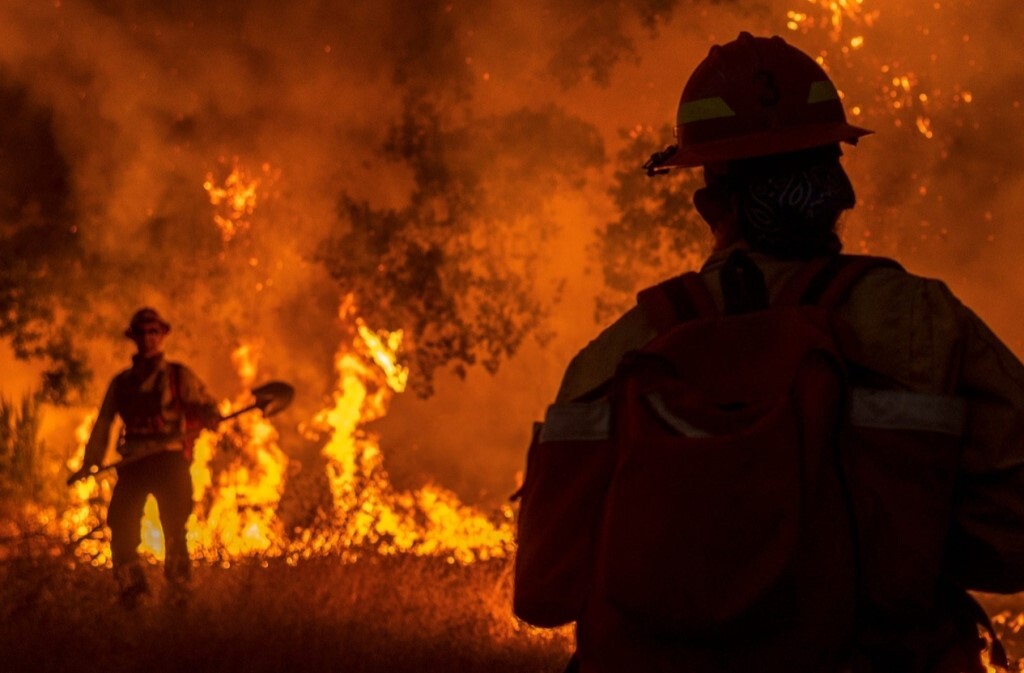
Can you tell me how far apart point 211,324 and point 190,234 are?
1012 millimetres

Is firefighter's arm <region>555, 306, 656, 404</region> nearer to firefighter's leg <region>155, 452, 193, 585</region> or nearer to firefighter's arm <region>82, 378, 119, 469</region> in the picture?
firefighter's leg <region>155, 452, 193, 585</region>

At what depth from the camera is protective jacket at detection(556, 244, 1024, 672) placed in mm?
1978

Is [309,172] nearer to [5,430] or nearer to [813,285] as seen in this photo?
[5,430]

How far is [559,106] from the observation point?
14.6 metres

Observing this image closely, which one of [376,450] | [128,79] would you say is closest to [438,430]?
[376,450]

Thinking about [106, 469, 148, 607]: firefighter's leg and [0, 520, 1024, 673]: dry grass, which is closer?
[0, 520, 1024, 673]: dry grass

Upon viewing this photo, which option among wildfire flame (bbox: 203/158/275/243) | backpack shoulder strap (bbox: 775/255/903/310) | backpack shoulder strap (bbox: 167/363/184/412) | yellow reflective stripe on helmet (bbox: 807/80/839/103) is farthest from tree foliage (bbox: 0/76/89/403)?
backpack shoulder strap (bbox: 775/255/903/310)

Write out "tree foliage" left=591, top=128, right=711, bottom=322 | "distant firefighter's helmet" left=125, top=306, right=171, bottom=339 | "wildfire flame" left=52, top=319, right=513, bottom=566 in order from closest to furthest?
1. "distant firefighter's helmet" left=125, top=306, right=171, bottom=339
2. "wildfire flame" left=52, top=319, right=513, bottom=566
3. "tree foliage" left=591, top=128, right=711, bottom=322

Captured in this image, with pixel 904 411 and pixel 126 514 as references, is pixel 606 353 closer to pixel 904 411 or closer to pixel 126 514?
pixel 904 411

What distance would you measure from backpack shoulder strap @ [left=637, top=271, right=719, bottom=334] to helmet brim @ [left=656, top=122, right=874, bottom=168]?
0.56ft

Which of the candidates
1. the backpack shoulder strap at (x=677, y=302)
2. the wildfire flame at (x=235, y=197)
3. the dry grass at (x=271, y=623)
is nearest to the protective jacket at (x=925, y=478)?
the backpack shoulder strap at (x=677, y=302)

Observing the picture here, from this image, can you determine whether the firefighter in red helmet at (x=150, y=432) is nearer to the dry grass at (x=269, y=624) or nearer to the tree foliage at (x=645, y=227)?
the dry grass at (x=269, y=624)

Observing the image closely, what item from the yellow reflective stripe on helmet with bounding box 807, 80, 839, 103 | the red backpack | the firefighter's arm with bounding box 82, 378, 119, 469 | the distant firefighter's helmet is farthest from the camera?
the firefighter's arm with bounding box 82, 378, 119, 469

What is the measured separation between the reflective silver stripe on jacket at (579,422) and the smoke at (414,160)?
11.7 meters
